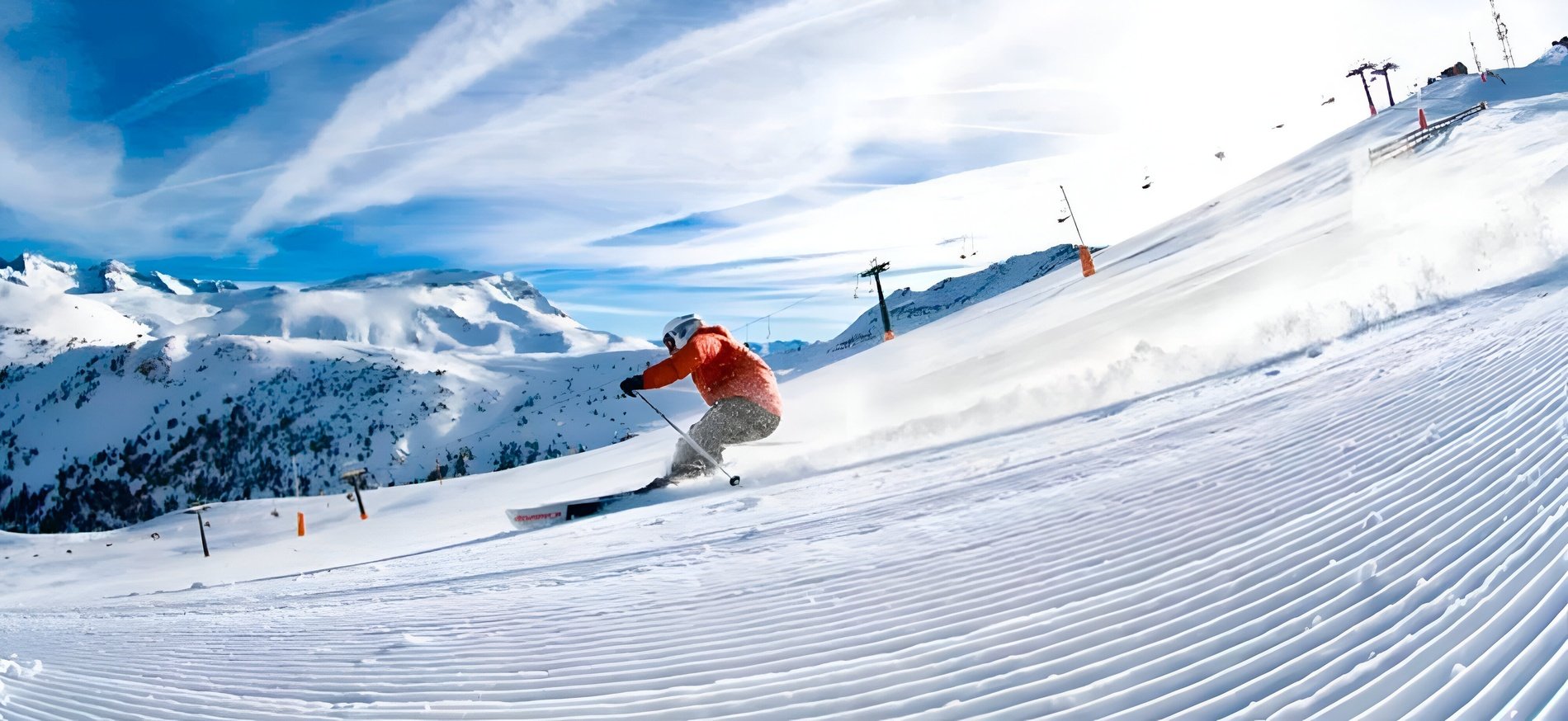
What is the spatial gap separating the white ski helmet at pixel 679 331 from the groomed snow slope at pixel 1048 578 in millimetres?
1983

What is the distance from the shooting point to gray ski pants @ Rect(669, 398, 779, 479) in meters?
11.0

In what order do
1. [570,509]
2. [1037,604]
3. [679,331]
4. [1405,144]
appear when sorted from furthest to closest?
[1405,144]
[570,509]
[679,331]
[1037,604]

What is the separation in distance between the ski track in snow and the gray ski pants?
3.18 m

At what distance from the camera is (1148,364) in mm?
12578

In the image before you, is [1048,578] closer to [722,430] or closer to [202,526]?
[722,430]

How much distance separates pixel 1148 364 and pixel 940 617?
1026 cm

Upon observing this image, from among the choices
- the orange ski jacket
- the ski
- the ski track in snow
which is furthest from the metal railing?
the ski

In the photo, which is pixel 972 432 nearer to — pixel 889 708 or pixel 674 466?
pixel 674 466

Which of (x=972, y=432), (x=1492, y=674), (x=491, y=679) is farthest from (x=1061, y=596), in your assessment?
(x=972, y=432)

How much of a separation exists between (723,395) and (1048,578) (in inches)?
296

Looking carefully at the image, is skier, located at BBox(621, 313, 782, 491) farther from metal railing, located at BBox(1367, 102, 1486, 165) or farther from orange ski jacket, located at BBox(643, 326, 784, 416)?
metal railing, located at BBox(1367, 102, 1486, 165)

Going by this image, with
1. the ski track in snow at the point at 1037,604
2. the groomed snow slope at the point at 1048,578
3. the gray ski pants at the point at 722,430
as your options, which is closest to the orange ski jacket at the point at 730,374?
the gray ski pants at the point at 722,430

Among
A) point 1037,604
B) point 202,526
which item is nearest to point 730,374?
point 1037,604

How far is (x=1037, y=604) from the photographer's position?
3621mm
